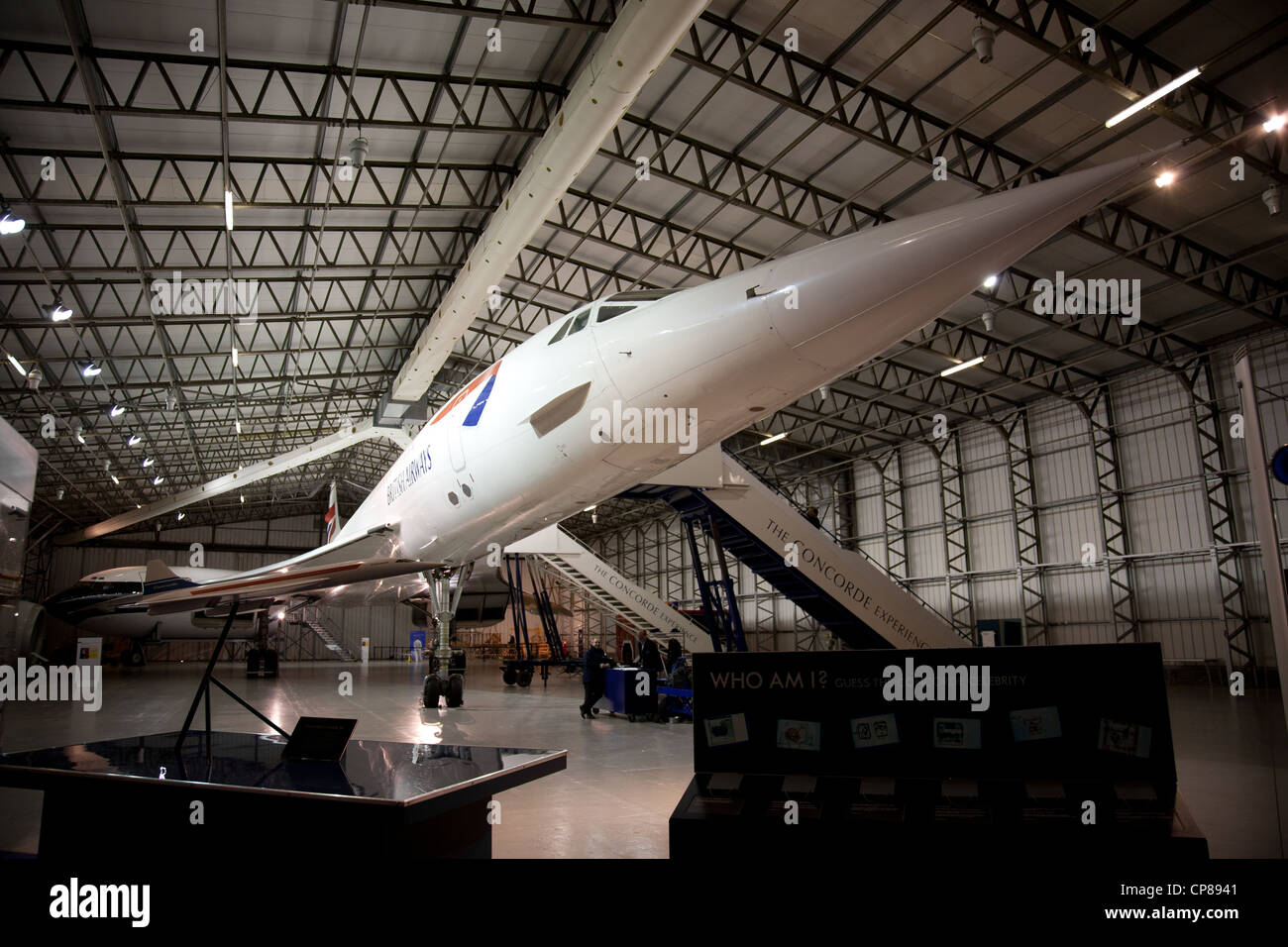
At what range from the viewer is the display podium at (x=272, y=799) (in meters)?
3.32

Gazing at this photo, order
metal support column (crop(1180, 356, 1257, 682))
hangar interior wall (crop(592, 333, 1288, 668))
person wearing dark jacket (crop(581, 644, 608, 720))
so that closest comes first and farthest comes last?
person wearing dark jacket (crop(581, 644, 608, 720)), metal support column (crop(1180, 356, 1257, 682)), hangar interior wall (crop(592, 333, 1288, 668))

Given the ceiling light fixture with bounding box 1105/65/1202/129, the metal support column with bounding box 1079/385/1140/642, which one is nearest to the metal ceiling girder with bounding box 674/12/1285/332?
the ceiling light fixture with bounding box 1105/65/1202/129

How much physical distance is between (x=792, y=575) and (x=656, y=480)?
3.77m

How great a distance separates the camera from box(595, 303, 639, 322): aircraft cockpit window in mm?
5633

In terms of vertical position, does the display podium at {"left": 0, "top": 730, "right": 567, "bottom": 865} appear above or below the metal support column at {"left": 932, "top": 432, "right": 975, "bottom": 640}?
below

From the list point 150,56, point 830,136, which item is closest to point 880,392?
point 830,136

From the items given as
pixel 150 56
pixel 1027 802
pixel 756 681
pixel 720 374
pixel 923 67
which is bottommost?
pixel 1027 802

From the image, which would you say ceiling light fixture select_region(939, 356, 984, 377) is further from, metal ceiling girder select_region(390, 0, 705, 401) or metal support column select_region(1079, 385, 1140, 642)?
metal ceiling girder select_region(390, 0, 705, 401)

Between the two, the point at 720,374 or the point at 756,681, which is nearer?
the point at 756,681

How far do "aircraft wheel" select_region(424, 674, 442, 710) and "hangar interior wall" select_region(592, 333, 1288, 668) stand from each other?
16606 mm

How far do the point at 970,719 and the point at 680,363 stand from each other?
9.20 feet

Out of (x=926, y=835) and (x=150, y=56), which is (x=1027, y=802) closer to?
(x=926, y=835)

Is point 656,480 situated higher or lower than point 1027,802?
higher

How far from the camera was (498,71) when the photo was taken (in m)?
13.1
